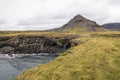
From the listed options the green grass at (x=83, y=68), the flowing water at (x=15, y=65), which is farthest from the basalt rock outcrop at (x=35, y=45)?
the green grass at (x=83, y=68)

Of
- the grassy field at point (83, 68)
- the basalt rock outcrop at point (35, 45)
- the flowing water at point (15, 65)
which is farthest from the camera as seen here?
the basalt rock outcrop at point (35, 45)

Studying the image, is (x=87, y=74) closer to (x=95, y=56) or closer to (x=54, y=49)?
(x=95, y=56)

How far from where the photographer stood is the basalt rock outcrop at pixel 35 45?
185m

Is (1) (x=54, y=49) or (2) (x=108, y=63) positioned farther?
(1) (x=54, y=49)

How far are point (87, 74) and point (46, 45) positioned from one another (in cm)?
15222

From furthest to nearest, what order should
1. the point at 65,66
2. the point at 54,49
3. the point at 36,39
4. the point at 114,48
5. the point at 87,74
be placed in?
the point at 36,39, the point at 54,49, the point at 114,48, the point at 65,66, the point at 87,74

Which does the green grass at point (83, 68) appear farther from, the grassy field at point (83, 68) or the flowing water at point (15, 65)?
the flowing water at point (15, 65)

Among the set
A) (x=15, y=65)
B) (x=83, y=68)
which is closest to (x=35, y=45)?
(x=15, y=65)

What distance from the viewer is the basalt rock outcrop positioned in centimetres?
18488

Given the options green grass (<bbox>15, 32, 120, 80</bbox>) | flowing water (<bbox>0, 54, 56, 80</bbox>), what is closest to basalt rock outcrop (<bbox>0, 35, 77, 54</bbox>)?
flowing water (<bbox>0, 54, 56, 80</bbox>)

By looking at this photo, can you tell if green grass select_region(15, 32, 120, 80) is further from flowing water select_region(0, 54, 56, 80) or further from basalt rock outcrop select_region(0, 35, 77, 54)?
basalt rock outcrop select_region(0, 35, 77, 54)

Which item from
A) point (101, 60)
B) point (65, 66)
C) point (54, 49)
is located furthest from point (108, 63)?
point (54, 49)

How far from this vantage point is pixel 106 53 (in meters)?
46.5

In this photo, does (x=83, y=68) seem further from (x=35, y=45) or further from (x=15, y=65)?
(x=35, y=45)
